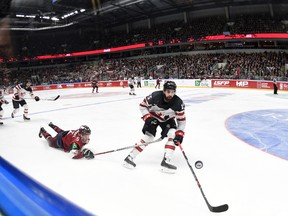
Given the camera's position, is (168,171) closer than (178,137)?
No

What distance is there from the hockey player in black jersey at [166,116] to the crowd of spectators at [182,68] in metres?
16.7

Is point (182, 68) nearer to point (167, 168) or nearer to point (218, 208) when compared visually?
point (167, 168)

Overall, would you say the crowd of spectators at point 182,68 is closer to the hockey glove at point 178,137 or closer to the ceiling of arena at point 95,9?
the ceiling of arena at point 95,9

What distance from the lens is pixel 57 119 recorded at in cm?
969

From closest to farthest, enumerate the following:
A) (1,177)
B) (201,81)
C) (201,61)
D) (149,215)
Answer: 1. (1,177)
2. (149,215)
3. (201,81)
4. (201,61)

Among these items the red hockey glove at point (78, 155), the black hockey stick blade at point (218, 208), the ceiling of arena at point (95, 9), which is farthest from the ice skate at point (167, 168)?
the ceiling of arena at point (95, 9)

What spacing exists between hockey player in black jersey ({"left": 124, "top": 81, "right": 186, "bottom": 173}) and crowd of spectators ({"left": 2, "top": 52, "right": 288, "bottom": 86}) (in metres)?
16.7

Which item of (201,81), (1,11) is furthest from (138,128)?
(201,81)

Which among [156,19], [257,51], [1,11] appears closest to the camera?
[1,11]

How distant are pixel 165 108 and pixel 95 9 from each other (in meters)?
31.0

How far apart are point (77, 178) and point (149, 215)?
5.24ft

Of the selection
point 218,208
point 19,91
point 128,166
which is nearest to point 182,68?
point 19,91

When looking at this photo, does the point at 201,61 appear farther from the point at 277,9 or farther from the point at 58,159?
the point at 58,159

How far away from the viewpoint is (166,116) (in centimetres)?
436
